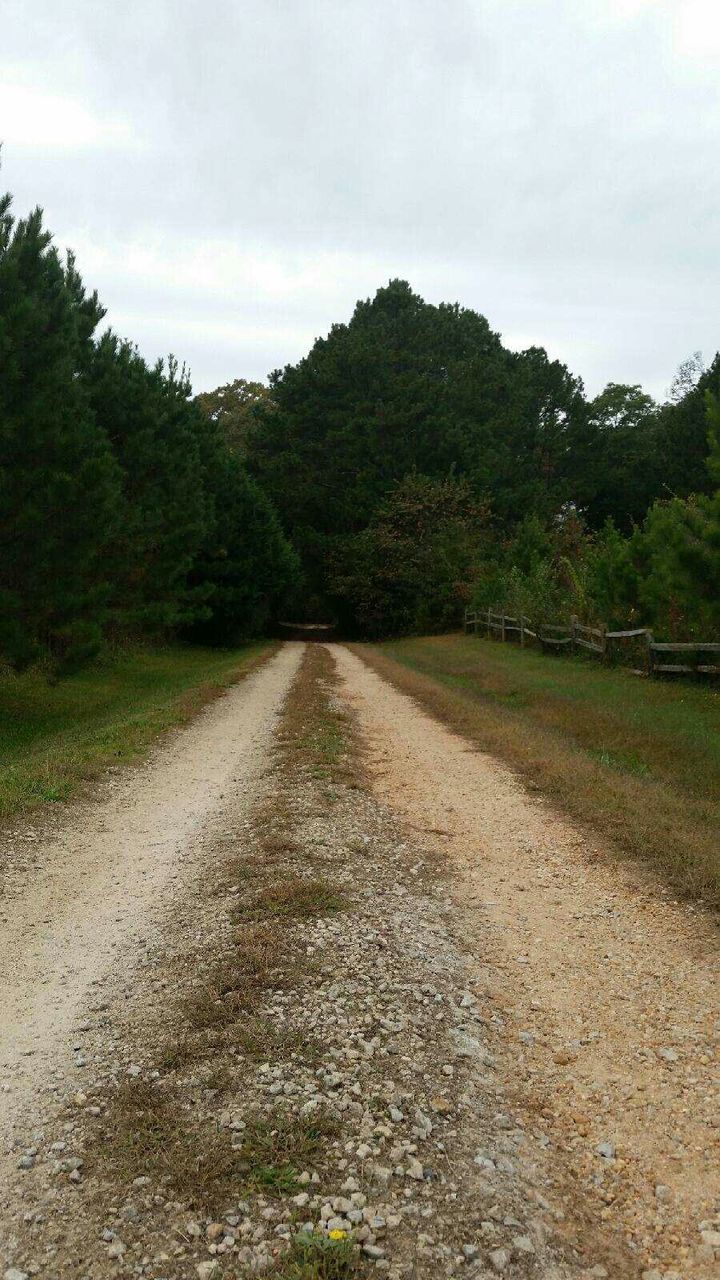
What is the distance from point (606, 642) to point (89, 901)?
16.4 metres

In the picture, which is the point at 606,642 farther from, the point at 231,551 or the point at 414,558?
the point at 414,558

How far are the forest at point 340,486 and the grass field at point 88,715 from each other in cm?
125

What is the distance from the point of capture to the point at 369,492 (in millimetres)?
46406

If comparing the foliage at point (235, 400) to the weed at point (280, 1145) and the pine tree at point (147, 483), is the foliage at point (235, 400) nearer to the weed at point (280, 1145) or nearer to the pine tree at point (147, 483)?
the pine tree at point (147, 483)

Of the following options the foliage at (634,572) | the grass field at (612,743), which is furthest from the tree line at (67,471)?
the foliage at (634,572)

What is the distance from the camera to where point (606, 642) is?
20031 millimetres

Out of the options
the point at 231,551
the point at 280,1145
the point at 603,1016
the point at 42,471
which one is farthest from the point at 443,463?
the point at 280,1145

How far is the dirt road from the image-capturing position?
8.87 ft

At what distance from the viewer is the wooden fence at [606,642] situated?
15562 mm

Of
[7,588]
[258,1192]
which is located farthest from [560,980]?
[7,588]

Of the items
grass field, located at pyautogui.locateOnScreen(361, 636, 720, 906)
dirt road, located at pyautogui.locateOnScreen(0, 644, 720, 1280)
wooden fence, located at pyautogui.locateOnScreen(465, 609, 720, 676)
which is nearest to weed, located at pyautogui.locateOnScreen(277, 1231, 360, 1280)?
dirt road, located at pyautogui.locateOnScreen(0, 644, 720, 1280)

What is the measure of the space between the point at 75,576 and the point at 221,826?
7.84 metres

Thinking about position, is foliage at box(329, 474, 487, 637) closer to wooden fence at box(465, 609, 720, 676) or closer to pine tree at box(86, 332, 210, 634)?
wooden fence at box(465, 609, 720, 676)

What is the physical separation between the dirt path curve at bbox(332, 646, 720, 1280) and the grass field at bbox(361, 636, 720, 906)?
486 mm
